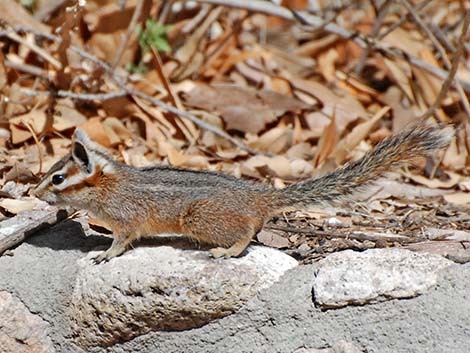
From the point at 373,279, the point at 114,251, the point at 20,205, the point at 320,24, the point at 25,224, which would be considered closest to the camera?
the point at 373,279

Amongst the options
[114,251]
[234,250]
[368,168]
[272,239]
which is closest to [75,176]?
[114,251]

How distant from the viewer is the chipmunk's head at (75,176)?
14.5 feet

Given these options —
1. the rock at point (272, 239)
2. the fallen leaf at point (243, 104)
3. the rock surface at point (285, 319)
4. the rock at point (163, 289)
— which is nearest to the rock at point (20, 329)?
the rock surface at point (285, 319)

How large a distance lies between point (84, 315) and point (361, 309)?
4.45ft

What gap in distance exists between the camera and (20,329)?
450 cm

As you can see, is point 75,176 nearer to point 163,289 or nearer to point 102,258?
point 102,258

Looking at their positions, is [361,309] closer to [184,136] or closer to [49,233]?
[49,233]

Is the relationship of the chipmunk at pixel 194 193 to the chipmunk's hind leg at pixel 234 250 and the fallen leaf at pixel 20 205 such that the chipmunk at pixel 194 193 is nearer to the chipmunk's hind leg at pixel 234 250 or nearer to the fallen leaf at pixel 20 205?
the chipmunk's hind leg at pixel 234 250

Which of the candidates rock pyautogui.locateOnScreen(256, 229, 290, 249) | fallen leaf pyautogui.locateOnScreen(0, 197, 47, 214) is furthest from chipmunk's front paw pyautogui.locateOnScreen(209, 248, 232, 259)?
fallen leaf pyautogui.locateOnScreen(0, 197, 47, 214)

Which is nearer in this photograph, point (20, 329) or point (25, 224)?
point (20, 329)

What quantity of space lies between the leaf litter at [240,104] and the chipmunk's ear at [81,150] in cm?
64

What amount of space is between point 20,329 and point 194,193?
113cm

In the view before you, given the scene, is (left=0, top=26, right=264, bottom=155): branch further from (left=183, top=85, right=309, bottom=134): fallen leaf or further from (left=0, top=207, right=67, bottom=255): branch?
(left=0, top=207, right=67, bottom=255): branch

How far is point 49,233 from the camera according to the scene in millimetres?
4727
